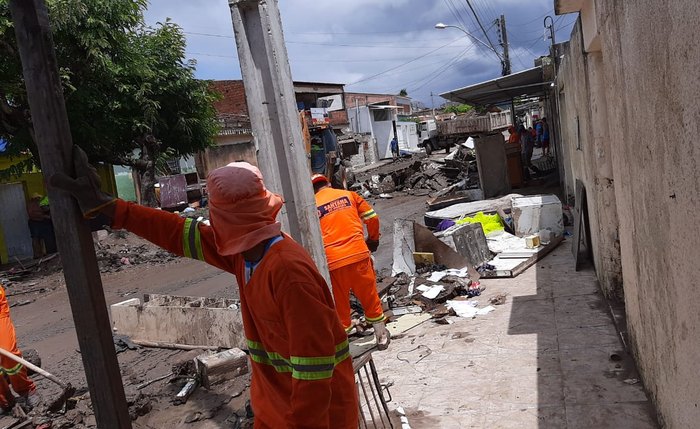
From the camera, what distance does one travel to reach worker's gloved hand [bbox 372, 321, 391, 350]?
18.6 ft

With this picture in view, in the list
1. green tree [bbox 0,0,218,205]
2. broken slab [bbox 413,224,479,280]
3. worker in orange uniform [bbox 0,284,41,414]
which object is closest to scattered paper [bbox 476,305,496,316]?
broken slab [bbox 413,224,479,280]

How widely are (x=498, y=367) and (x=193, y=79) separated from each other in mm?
14059

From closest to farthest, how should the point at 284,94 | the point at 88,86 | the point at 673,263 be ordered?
the point at 673,263 < the point at 284,94 < the point at 88,86

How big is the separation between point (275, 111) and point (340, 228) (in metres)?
1.99

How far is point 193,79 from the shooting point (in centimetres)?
1647

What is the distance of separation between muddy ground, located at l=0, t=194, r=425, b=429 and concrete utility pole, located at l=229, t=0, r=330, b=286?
1861 mm

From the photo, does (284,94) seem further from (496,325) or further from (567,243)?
(567,243)

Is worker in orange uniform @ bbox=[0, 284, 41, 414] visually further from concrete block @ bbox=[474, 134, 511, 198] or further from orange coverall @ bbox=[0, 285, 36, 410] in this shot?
concrete block @ bbox=[474, 134, 511, 198]

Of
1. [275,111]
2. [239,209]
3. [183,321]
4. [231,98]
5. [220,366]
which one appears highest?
[231,98]

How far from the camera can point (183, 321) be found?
6.51 metres

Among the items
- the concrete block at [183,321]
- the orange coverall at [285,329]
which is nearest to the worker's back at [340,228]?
the concrete block at [183,321]

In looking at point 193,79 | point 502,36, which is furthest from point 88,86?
point 502,36

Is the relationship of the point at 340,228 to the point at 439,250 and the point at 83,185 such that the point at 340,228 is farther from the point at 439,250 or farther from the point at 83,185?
the point at 83,185

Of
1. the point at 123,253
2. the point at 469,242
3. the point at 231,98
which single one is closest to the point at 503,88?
the point at 469,242
